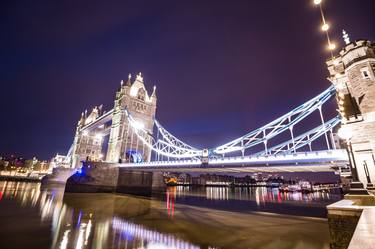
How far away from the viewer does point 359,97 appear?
10055 millimetres

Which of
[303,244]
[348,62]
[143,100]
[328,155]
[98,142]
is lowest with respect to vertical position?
[303,244]

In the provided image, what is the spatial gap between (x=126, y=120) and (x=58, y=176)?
29108 mm

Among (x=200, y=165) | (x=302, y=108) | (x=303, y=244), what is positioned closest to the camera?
(x=303, y=244)

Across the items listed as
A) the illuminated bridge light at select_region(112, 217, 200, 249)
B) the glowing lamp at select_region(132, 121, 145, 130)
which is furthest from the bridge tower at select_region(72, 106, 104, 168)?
the illuminated bridge light at select_region(112, 217, 200, 249)

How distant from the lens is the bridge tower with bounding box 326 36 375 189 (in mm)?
8988

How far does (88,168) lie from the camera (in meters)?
30.1

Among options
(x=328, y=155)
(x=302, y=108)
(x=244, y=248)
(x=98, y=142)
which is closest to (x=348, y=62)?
(x=328, y=155)

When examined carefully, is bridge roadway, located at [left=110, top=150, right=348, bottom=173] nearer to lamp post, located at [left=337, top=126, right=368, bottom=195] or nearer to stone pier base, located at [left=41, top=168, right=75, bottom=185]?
lamp post, located at [left=337, top=126, right=368, bottom=195]

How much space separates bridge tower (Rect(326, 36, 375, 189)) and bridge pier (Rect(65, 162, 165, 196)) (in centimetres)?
3023

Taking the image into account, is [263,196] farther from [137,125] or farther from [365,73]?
[365,73]

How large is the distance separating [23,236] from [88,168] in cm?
2318

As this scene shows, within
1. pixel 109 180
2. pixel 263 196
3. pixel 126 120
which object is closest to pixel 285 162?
pixel 109 180

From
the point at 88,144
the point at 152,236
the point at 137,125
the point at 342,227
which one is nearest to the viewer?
the point at 342,227

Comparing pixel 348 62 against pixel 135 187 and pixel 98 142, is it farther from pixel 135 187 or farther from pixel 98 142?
pixel 98 142
